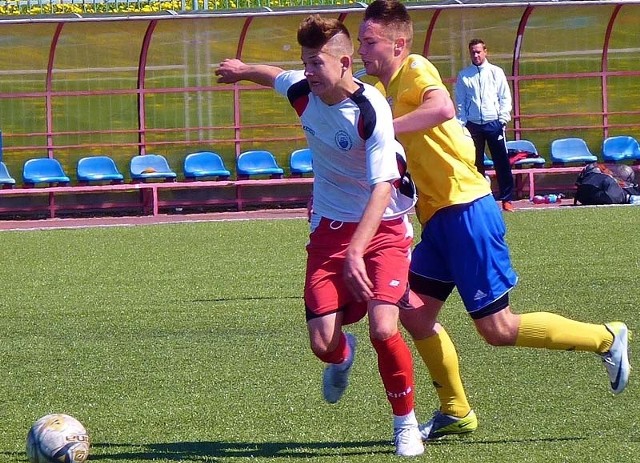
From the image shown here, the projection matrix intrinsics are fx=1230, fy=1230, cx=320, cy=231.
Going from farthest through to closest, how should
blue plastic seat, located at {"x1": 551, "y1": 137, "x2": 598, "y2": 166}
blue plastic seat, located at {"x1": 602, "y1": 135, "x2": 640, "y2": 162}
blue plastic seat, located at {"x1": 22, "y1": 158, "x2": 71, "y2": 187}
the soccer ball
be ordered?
blue plastic seat, located at {"x1": 602, "y1": 135, "x2": 640, "y2": 162} < blue plastic seat, located at {"x1": 551, "y1": 137, "x2": 598, "y2": 166} < blue plastic seat, located at {"x1": 22, "y1": 158, "x2": 71, "y2": 187} < the soccer ball

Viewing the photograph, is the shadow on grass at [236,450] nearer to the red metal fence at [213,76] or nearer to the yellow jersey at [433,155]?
the yellow jersey at [433,155]

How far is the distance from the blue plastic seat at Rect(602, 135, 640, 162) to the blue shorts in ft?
50.0

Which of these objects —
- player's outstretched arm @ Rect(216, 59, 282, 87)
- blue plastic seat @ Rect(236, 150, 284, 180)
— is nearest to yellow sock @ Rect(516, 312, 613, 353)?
player's outstretched arm @ Rect(216, 59, 282, 87)

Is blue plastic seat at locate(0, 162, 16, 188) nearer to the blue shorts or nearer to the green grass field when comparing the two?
the green grass field

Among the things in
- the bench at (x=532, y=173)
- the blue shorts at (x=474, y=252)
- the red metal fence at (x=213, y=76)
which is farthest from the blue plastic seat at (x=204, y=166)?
the blue shorts at (x=474, y=252)

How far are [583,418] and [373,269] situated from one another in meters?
1.30

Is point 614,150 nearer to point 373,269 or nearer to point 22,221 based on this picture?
point 22,221

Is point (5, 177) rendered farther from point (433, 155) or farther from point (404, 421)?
point (404, 421)

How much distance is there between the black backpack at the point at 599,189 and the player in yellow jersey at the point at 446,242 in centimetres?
1241

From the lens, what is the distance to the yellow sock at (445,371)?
536 centimetres

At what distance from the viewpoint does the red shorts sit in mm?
4992

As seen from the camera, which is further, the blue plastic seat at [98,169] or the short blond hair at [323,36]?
the blue plastic seat at [98,169]

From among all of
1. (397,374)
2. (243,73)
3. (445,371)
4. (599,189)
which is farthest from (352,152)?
(599,189)

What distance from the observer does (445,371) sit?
211 inches
